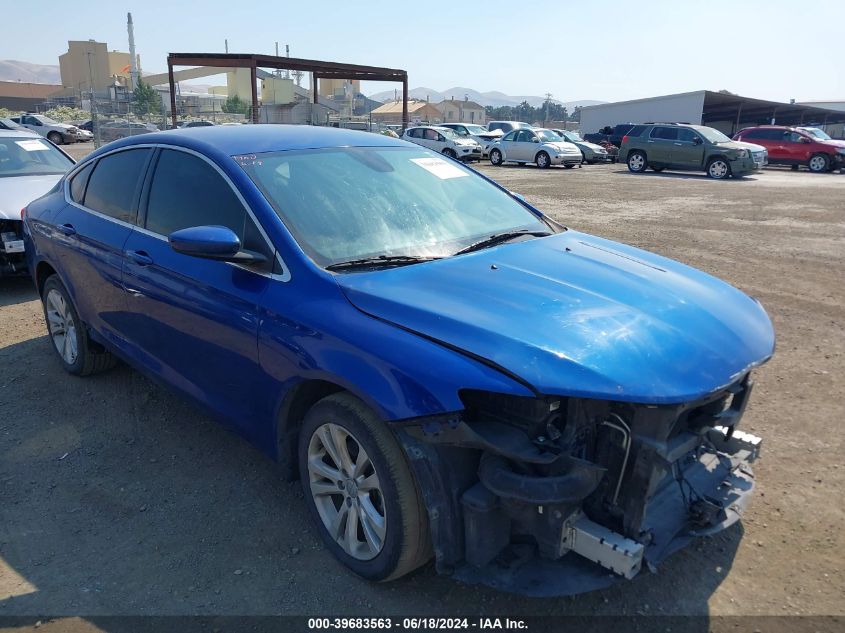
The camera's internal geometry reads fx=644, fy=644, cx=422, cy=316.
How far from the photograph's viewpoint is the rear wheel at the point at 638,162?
23656 millimetres

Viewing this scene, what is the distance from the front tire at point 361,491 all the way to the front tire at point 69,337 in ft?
8.40

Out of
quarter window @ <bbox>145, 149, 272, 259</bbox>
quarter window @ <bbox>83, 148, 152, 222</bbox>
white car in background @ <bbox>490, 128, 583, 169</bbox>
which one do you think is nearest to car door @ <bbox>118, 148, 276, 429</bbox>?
quarter window @ <bbox>145, 149, 272, 259</bbox>

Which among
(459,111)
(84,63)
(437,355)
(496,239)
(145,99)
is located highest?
(84,63)

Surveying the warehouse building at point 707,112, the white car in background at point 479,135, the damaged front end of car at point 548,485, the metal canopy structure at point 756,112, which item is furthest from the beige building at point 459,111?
the damaged front end of car at point 548,485

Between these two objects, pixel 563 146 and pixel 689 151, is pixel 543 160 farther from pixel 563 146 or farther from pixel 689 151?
pixel 689 151

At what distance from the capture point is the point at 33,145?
27.7 ft

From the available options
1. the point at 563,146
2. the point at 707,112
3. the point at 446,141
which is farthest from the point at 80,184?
the point at 707,112

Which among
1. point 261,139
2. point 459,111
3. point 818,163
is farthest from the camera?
point 459,111

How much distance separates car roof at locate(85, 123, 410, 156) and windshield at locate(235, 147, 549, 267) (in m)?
0.09

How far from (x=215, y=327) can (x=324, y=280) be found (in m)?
0.74

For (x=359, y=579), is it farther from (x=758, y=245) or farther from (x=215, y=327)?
(x=758, y=245)

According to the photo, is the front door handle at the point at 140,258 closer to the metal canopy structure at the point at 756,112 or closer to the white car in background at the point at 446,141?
the white car in background at the point at 446,141

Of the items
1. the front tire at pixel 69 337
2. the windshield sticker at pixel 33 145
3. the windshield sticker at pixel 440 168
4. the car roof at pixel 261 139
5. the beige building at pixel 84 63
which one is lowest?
the front tire at pixel 69 337

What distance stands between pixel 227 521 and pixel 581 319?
6.48ft
